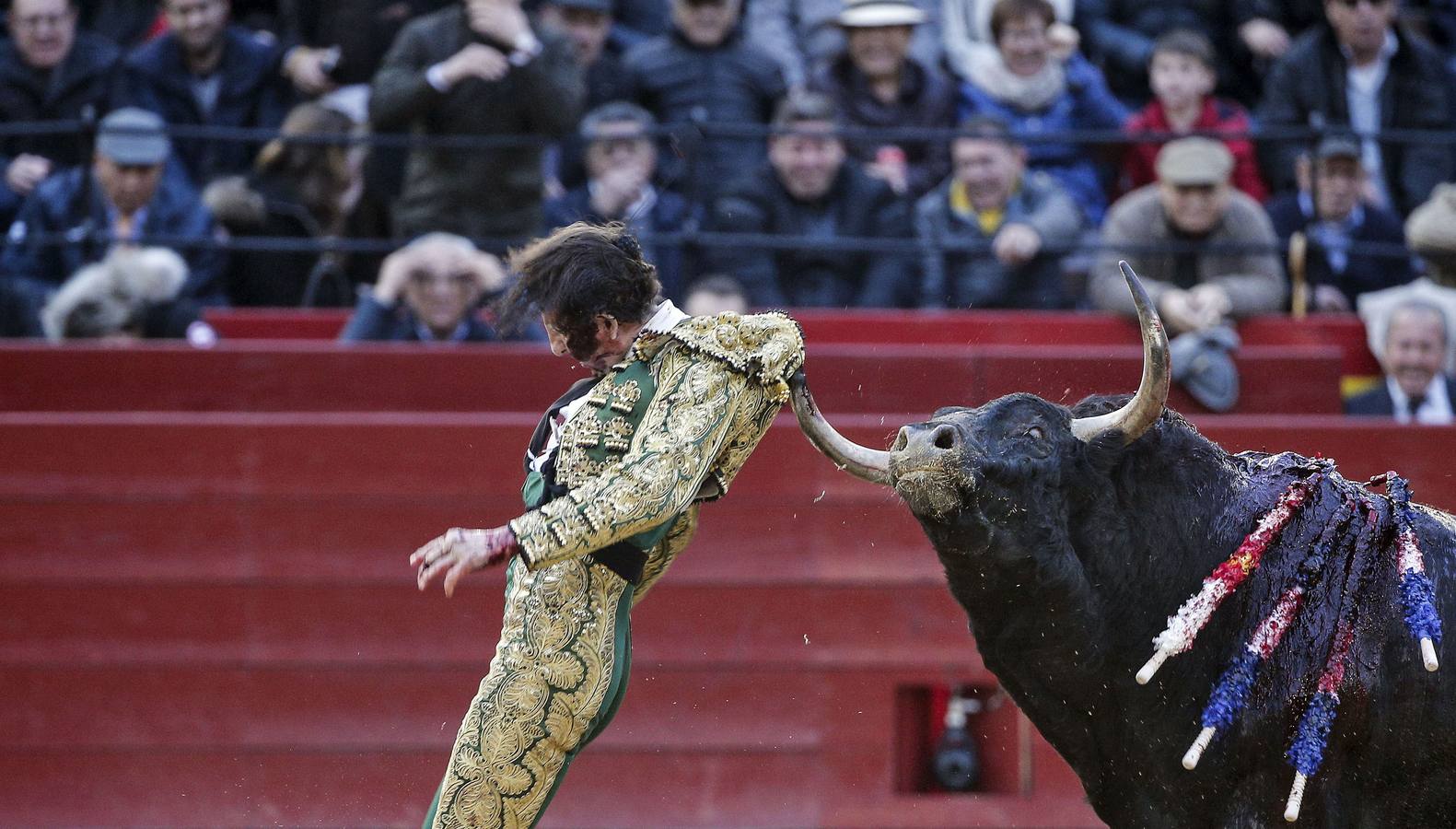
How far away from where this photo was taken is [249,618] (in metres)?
6.49

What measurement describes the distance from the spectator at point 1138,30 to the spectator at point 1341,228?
1.01 meters

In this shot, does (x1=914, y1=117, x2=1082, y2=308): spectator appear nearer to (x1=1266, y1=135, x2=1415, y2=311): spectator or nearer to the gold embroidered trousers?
(x1=1266, y1=135, x2=1415, y2=311): spectator

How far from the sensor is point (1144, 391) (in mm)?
3953

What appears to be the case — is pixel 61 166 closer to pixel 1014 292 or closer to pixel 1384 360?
pixel 1014 292

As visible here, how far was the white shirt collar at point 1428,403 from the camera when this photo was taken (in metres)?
6.93

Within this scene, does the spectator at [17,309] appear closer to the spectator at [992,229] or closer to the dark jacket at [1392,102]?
the spectator at [992,229]

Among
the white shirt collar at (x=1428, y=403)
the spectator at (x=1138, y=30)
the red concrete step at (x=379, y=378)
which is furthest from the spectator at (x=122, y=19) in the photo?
the white shirt collar at (x=1428, y=403)

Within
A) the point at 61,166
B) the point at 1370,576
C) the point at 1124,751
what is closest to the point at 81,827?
the point at 61,166

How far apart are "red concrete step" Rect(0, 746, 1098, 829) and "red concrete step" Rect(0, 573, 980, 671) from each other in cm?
30

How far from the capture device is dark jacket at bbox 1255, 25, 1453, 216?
8086mm

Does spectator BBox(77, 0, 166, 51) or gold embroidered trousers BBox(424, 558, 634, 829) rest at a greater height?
gold embroidered trousers BBox(424, 558, 634, 829)

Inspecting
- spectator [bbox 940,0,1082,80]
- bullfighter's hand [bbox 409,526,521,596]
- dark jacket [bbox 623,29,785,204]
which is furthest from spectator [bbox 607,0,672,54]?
bullfighter's hand [bbox 409,526,521,596]

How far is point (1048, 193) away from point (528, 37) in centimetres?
187

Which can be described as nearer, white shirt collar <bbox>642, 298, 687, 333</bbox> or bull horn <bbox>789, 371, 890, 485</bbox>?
white shirt collar <bbox>642, 298, 687, 333</bbox>
